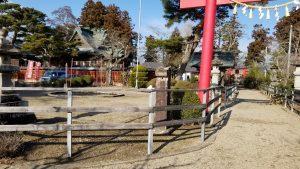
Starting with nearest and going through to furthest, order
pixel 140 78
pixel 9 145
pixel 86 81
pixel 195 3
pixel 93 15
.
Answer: pixel 9 145
pixel 195 3
pixel 86 81
pixel 140 78
pixel 93 15

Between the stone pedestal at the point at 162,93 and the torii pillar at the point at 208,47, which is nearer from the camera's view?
the stone pedestal at the point at 162,93

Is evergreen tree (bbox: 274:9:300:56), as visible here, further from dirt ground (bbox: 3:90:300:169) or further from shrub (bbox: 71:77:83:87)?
dirt ground (bbox: 3:90:300:169)

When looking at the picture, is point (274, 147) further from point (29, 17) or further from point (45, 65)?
point (45, 65)

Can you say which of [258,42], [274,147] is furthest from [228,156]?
[258,42]

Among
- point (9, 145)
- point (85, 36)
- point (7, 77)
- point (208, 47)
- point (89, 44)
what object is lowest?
point (9, 145)

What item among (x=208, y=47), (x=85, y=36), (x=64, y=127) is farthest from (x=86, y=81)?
(x=64, y=127)

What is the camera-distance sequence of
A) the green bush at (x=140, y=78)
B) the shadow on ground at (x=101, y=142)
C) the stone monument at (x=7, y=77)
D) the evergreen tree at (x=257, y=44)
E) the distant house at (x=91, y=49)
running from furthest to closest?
the evergreen tree at (x=257, y=44) → the distant house at (x=91, y=49) → the green bush at (x=140, y=78) → the stone monument at (x=7, y=77) → the shadow on ground at (x=101, y=142)

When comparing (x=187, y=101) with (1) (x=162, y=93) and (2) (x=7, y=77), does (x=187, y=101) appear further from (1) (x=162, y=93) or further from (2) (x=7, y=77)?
(2) (x=7, y=77)

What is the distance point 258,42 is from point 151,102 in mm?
74293

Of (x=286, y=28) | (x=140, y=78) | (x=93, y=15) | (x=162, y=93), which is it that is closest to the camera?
(x=162, y=93)

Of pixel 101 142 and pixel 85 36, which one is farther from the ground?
pixel 85 36

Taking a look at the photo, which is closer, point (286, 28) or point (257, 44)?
point (286, 28)

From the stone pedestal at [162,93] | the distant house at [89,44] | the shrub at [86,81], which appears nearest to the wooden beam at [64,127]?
the stone pedestal at [162,93]

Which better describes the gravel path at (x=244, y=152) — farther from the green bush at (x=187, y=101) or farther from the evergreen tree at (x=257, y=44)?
the evergreen tree at (x=257, y=44)
